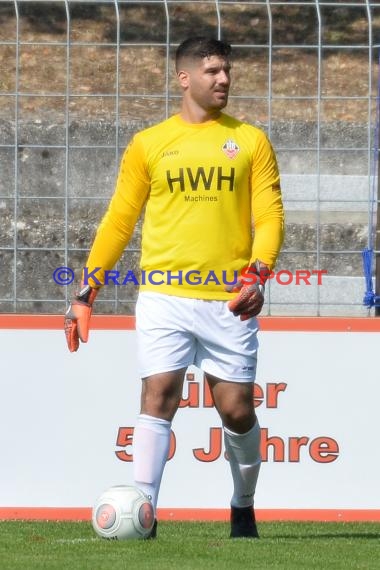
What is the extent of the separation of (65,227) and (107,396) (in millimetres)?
928

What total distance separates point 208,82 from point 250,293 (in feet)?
2.79

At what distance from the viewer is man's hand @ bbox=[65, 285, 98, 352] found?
582 centimetres

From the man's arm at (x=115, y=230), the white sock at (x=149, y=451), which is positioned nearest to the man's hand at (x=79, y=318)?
the man's arm at (x=115, y=230)

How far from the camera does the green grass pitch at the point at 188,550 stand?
4918 millimetres

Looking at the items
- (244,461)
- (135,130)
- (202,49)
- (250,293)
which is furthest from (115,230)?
(135,130)

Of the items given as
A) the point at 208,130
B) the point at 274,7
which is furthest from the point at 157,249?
the point at 274,7

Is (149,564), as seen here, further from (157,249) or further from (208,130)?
(208,130)

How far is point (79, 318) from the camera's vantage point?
229 inches

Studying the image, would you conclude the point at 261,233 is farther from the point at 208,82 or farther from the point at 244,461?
the point at 244,461

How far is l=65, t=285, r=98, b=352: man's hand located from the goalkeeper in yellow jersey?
143mm

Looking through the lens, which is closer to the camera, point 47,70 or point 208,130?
point 208,130

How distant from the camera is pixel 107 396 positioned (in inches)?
278

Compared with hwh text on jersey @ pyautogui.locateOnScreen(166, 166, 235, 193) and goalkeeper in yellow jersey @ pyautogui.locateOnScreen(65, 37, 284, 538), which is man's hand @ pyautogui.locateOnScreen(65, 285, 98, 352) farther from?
hwh text on jersey @ pyautogui.locateOnScreen(166, 166, 235, 193)

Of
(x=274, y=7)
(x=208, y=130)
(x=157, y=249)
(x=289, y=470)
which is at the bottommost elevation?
(x=289, y=470)
